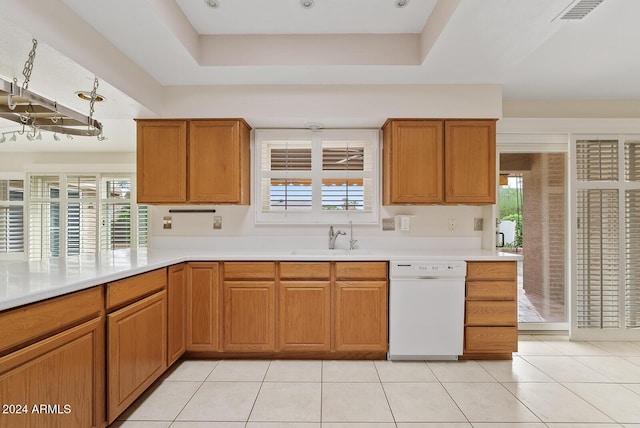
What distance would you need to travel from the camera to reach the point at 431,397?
2.29m

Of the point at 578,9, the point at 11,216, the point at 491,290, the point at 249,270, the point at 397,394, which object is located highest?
the point at 578,9

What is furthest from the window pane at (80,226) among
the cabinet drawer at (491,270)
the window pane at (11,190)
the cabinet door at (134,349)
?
the cabinet drawer at (491,270)

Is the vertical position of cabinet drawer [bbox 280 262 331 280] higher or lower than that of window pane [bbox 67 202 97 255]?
lower

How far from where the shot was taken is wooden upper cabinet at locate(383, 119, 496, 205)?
10.0ft

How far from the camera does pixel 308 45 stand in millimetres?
2629

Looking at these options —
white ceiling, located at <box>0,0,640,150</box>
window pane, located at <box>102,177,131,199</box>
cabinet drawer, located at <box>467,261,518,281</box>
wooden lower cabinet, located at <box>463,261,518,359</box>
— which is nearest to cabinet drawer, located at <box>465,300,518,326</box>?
wooden lower cabinet, located at <box>463,261,518,359</box>

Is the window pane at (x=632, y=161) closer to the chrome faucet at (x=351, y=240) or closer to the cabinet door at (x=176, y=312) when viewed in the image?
the chrome faucet at (x=351, y=240)

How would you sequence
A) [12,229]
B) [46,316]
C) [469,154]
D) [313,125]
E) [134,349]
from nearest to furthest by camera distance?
[46,316]
[134,349]
[469,154]
[313,125]
[12,229]

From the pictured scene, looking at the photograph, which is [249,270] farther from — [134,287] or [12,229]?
[12,229]

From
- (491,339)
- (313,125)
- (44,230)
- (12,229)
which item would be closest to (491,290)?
(491,339)

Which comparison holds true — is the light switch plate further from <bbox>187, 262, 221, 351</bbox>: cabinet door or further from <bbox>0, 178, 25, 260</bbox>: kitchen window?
<bbox>0, 178, 25, 260</bbox>: kitchen window

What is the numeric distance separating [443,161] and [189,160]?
234 centimetres

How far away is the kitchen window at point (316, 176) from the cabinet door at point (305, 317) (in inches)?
33.1

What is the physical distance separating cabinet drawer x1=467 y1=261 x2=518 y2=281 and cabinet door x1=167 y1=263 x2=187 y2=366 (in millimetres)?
2404
